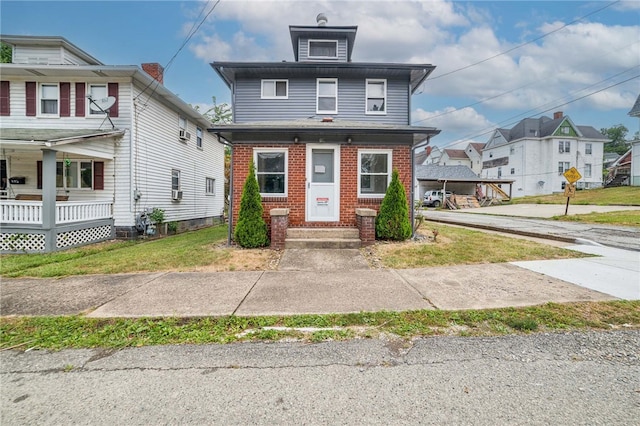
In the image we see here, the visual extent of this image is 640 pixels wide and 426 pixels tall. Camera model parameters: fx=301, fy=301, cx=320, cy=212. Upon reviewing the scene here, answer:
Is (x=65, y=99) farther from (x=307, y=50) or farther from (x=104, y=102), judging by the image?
(x=307, y=50)

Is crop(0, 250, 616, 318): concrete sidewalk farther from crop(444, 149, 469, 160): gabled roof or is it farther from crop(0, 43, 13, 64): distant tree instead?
crop(444, 149, 469, 160): gabled roof

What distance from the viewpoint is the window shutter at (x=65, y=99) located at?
453 inches

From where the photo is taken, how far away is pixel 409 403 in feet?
7.31

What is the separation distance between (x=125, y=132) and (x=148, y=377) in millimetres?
11449

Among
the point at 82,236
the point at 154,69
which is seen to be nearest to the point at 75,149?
the point at 82,236

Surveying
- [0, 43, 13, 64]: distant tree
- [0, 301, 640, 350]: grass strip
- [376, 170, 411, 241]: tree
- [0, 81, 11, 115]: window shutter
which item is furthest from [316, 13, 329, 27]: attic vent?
[0, 43, 13, 64]: distant tree

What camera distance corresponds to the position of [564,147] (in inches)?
1481

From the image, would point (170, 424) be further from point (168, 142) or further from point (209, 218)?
point (209, 218)

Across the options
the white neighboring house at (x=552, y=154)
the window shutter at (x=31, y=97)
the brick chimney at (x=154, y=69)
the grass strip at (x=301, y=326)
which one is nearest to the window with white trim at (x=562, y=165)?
the white neighboring house at (x=552, y=154)

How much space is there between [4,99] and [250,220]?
11697 millimetres

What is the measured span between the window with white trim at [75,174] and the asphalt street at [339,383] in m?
10.7

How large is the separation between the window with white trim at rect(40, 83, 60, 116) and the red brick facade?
8.37 meters

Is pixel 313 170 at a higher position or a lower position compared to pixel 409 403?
higher

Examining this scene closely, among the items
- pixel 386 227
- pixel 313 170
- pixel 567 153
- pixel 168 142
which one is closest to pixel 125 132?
pixel 168 142
